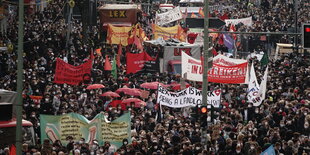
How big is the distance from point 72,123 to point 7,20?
23730 mm

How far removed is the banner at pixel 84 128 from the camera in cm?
2161

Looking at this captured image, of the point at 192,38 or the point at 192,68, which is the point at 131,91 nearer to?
the point at 192,68

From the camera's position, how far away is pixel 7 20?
44.4 m

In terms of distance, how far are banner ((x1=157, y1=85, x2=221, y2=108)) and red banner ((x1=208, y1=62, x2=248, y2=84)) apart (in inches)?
50.8

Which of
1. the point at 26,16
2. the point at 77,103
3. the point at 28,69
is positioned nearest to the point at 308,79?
the point at 77,103

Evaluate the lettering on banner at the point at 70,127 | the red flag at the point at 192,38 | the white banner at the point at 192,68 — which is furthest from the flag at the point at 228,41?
the lettering on banner at the point at 70,127

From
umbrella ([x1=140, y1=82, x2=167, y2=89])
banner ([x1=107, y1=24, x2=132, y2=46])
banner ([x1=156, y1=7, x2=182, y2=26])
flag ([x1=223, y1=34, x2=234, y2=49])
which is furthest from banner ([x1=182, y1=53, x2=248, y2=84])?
banner ([x1=156, y1=7, x2=182, y2=26])

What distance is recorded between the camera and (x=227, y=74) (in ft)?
86.7

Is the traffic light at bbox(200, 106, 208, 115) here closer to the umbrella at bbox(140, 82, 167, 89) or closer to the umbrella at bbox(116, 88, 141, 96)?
the umbrella at bbox(116, 88, 141, 96)

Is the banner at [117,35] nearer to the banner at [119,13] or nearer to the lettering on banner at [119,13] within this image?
the banner at [119,13]

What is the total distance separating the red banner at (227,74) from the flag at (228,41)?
13456 mm

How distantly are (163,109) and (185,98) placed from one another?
5.36 ft

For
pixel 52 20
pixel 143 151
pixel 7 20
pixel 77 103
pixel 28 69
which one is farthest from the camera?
pixel 52 20

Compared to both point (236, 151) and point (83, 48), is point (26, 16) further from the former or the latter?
point (236, 151)
